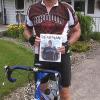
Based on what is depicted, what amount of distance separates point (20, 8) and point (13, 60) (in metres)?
14.9

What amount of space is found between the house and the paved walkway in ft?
38.0

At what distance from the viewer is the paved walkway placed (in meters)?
6.99

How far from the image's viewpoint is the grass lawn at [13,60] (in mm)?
7148

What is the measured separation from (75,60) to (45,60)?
6.47 metres

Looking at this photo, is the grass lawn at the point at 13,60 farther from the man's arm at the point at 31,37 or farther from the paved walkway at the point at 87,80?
the man's arm at the point at 31,37

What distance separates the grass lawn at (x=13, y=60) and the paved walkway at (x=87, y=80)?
1114mm

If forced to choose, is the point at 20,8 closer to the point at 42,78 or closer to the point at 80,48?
the point at 80,48

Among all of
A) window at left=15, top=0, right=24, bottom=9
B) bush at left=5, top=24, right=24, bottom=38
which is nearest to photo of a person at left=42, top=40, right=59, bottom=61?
bush at left=5, top=24, right=24, bottom=38

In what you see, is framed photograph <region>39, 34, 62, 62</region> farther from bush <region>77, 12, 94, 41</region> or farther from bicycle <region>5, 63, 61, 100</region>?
bush <region>77, 12, 94, 41</region>

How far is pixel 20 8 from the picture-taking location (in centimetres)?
2467

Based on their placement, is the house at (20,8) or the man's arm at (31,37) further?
the house at (20,8)

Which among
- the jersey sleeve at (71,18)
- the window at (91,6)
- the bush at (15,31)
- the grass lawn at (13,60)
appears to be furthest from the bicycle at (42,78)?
the window at (91,6)

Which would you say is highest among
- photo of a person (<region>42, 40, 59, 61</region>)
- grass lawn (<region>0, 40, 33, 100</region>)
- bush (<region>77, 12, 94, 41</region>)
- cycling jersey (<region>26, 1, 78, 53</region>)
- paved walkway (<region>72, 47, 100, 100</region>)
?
cycling jersey (<region>26, 1, 78, 53</region>)

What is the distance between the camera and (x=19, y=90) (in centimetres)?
706
